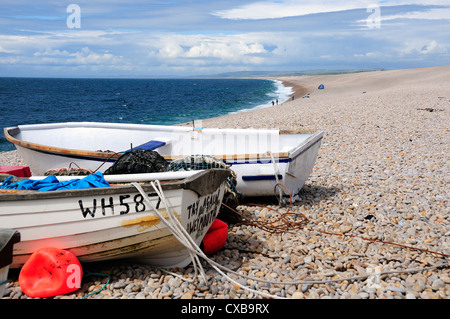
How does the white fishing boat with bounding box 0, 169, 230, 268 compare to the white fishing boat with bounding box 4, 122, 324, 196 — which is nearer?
the white fishing boat with bounding box 0, 169, 230, 268

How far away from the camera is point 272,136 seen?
8.55 m

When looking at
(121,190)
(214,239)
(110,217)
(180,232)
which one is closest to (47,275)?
(110,217)

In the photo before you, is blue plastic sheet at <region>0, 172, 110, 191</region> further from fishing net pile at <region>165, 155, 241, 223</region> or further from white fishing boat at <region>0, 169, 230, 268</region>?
fishing net pile at <region>165, 155, 241, 223</region>

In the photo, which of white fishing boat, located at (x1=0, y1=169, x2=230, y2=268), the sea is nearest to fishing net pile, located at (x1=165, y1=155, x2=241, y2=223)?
white fishing boat, located at (x1=0, y1=169, x2=230, y2=268)

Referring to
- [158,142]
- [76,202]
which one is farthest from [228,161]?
[76,202]

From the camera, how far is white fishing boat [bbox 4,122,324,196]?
6914 mm

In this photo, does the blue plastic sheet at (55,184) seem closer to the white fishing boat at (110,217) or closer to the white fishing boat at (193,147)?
the white fishing boat at (110,217)

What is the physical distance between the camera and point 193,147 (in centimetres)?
909

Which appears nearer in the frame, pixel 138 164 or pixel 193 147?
pixel 138 164

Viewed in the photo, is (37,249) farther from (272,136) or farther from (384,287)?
(272,136)

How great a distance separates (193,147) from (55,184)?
15.4ft

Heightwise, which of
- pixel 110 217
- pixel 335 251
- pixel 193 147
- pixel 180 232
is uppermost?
pixel 193 147

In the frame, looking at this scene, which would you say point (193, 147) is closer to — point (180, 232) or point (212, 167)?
point (212, 167)

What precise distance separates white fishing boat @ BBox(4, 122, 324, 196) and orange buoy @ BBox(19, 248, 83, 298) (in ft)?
9.63
